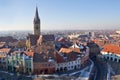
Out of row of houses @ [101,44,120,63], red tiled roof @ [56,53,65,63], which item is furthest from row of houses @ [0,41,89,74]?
row of houses @ [101,44,120,63]

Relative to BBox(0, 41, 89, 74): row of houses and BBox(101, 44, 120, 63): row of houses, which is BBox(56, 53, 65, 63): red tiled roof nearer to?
BBox(0, 41, 89, 74): row of houses

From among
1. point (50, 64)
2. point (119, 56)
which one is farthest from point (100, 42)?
point (50, 64)

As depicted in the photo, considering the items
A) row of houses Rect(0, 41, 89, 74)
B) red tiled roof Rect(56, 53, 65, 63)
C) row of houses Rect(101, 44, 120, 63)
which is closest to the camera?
row of houses Rect(0, 41, 89, 74)

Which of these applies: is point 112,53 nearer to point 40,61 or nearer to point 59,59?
point 59,59

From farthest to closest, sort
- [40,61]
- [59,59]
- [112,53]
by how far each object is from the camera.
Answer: [112,53], [59,59], [40,61]

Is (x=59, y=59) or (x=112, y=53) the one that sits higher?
(x=59, y=59)

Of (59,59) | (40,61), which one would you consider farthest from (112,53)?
(40,61)

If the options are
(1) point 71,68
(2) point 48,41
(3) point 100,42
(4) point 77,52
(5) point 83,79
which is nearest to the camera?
(5) point 83,79

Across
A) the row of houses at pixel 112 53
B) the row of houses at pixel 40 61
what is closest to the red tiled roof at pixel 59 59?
the row of houses at pixel 40 61

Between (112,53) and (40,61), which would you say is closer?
(40,61)

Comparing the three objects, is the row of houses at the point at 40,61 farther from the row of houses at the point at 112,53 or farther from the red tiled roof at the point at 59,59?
the row of houses at the point at 112,53

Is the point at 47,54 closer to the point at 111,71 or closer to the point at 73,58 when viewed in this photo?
the point at 73,58
